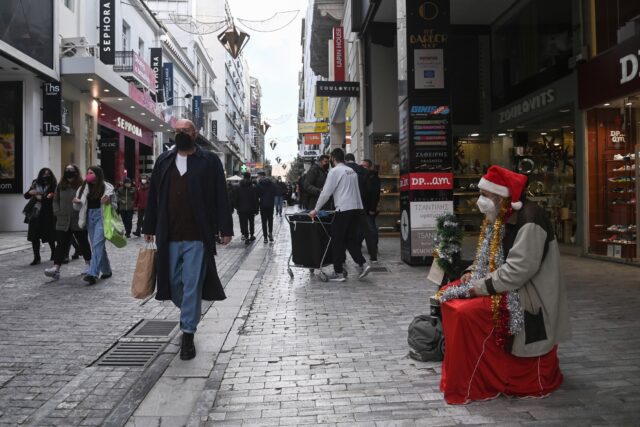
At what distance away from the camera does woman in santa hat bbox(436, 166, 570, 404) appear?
3318mm

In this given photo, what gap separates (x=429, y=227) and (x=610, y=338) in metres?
4.43

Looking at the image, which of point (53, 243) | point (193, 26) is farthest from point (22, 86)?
point (53, 243)

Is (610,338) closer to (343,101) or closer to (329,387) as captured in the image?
(329,387)

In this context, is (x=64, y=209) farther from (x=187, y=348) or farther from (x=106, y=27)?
(x=106, y=27)

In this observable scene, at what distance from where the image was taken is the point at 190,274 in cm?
443

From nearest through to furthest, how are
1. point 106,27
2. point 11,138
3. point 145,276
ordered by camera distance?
point 145,276 → point 11,138 → point 106,27

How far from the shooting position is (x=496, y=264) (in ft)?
11.5

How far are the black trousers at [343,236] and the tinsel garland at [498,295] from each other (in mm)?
4078

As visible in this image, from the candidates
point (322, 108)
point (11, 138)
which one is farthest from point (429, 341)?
point (322, 108)

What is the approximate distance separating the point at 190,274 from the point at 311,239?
368 centimetres

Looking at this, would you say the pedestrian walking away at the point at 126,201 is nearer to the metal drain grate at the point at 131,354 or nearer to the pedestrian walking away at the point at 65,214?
the pedestrian walking away at the point at 65,214

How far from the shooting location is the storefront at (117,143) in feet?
79.4

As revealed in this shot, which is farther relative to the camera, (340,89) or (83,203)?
(340,89)

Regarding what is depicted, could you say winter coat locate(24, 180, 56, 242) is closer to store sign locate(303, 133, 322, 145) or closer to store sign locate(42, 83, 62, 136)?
store sign locate(42, 83, 62, 136)
